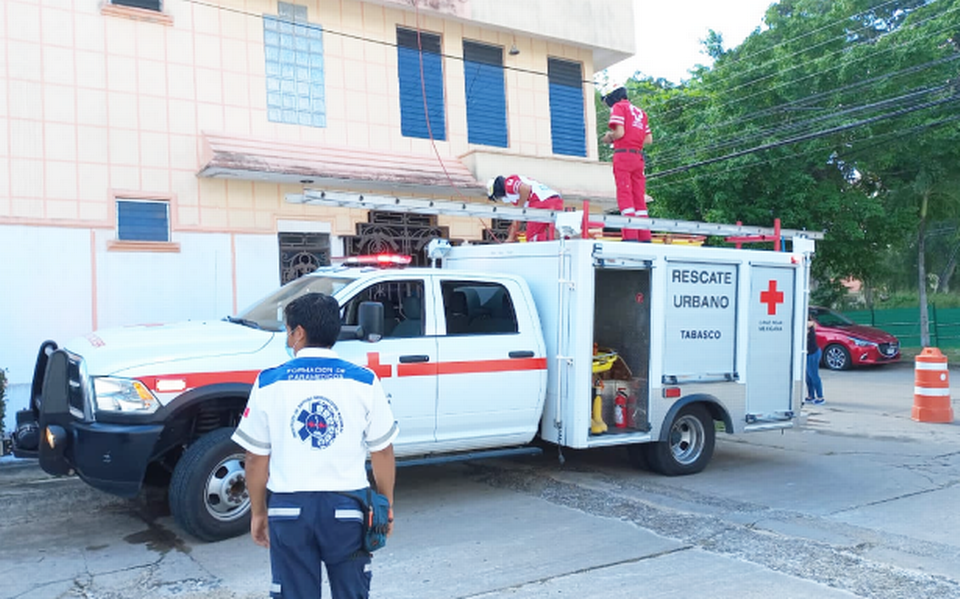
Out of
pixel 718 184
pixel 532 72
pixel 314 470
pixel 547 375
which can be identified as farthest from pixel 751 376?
pixel 718 184

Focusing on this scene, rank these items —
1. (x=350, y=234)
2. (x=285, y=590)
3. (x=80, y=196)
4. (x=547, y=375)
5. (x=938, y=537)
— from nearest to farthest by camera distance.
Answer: (x=285, y=590) < (x=938, y=537) < (x=547, y=375) < (x=80, y=196) < (x=350, y=234)

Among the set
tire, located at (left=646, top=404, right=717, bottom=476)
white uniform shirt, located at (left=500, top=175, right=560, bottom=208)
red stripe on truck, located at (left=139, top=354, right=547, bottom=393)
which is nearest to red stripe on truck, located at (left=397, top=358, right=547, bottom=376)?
red stripe on truck, located at (left=139, top=354, right=547, bottom=393)

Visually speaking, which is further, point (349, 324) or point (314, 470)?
point (349, 324)

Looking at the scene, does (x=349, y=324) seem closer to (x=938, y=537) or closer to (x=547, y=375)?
(x=547, y=375)

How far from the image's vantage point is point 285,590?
2973 mm

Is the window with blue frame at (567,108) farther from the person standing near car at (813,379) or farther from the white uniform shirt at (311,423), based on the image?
the white uniform shirt at (311,423)

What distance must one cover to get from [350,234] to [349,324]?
18.1 ft

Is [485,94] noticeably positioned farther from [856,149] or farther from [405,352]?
[856,149]

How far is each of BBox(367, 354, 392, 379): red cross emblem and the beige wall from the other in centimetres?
533

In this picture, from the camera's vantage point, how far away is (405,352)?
644cm

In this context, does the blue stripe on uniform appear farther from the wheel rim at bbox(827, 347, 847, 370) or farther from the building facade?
the wheel rim at bbox(827, 347, 847, 370)

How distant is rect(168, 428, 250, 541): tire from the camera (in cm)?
552

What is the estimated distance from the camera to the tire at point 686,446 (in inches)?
307

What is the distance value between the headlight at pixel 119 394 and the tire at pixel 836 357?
17.6 meters
